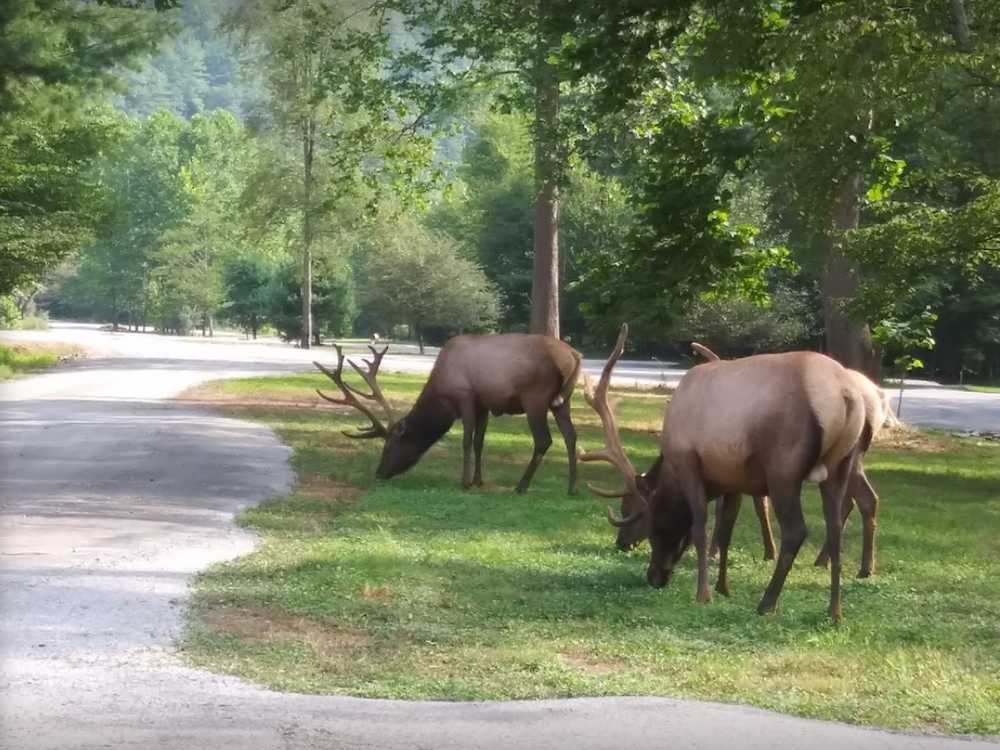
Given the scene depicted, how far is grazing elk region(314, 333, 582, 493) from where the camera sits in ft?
61.7

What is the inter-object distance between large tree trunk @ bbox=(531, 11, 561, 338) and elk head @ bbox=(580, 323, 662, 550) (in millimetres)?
12604

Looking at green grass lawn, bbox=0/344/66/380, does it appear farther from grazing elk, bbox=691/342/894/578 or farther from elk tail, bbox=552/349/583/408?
grazing elk, bbox=691/342/894/578

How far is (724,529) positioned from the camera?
12461 mm

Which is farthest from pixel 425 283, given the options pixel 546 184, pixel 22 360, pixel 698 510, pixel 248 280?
pixel 698 510

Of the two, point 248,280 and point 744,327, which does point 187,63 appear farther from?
point 248,280

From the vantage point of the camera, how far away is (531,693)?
8312 millimetres

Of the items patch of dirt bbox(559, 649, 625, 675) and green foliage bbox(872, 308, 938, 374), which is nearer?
patch of dirt bbox(559, 649, 625, 675)

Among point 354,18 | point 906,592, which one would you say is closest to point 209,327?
point 354,18

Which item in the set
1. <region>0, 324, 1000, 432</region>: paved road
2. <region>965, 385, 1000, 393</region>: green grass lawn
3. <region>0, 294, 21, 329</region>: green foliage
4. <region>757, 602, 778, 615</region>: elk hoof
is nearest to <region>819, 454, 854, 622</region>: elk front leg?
<region>757, 602, 778, 615</region>: elk hoof

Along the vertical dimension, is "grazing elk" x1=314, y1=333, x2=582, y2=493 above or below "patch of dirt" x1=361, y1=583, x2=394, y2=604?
above

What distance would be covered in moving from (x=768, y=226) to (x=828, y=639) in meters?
50.4

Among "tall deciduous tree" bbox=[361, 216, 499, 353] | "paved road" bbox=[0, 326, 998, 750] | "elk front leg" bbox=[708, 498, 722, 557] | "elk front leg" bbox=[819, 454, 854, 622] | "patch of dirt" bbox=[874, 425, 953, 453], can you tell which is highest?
"tall deciduous tree" bbox=[361, 216, 499, 353]

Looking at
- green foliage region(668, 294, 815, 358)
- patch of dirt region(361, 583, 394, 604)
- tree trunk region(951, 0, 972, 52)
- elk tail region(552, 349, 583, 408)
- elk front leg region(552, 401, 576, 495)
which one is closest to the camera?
patch of dirt region(361, 583, 394, 604)

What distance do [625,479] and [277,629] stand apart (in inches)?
174
